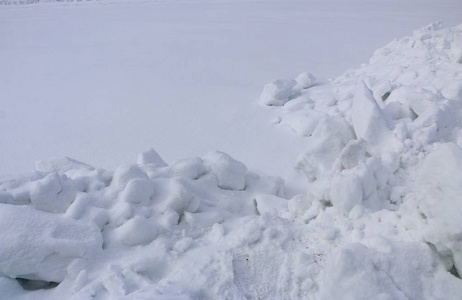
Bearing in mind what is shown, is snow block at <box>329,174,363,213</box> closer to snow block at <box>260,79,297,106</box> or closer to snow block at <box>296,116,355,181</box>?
snow block at <box>296,116,355,181</box>

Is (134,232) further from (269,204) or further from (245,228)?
(269,204)

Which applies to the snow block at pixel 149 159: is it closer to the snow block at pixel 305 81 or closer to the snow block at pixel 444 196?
the snow block at pixel 444 196

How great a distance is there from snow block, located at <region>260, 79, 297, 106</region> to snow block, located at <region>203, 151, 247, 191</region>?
183 centimetres

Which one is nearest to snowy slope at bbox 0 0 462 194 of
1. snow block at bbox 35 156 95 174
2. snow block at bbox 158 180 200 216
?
snow block at bbox 35 156 95 174

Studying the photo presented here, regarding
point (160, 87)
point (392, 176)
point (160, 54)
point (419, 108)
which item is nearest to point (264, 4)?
point (160, 54)

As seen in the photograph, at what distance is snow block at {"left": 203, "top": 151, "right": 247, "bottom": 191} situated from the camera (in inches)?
90.9

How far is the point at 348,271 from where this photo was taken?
1324 millimetres

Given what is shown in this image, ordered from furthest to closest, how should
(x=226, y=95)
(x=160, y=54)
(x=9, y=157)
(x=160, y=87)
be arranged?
(x=160, y=54) < (x=160, y=87) < (x=226, y=95) < (x=9, y=157)

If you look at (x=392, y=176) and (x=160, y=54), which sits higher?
(x=392, y=176)

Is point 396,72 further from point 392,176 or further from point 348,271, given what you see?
point 348,271

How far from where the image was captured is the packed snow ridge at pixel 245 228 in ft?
4.63

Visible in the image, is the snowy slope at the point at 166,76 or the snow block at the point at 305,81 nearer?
the snowy slope at the point at 166,76

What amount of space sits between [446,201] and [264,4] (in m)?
13.9

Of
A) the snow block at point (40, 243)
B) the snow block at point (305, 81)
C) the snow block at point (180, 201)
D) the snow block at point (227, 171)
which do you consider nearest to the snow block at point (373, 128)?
the snow block at point (227, 171)
